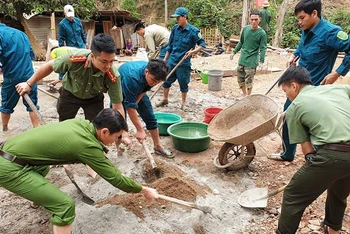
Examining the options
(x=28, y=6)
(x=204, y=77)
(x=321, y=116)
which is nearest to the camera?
(x=321, y=116)

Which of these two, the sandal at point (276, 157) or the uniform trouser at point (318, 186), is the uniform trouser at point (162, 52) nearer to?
the sandal at point (276, 157)

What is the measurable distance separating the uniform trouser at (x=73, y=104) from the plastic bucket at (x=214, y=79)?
181 inches

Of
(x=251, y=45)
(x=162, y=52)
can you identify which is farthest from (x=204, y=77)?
(x=251, y=45)

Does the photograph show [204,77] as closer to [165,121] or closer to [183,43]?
[183,43]

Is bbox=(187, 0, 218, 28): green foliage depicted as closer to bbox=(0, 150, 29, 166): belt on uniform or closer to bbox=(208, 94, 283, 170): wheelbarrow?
bbox=(208, 94, 283, 170): wheelbarrow

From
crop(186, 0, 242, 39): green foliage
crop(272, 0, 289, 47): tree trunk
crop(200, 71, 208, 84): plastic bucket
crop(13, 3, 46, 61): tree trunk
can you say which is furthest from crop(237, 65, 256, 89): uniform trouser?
crop(186, 0, 242, 39): green foliage

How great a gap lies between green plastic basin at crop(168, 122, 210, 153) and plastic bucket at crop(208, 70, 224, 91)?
3.18 m

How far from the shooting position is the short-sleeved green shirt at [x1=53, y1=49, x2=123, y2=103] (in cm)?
300

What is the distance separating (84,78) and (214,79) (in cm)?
503

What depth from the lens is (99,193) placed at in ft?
10.8

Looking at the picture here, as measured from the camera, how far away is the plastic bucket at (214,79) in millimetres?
7707

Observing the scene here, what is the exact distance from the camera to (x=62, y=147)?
7.20 ft

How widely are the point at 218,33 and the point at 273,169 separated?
15446 mm

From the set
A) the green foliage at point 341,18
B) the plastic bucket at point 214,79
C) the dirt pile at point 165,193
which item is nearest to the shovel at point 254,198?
the dirt pile at point 165,193
